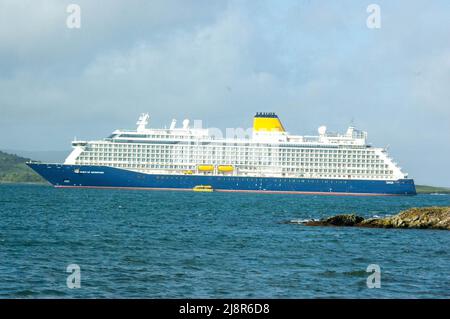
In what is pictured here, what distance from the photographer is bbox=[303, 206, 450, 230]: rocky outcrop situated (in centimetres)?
4378

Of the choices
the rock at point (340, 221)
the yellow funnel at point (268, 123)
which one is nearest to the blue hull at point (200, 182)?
the yellow funnel at point (268, 123)

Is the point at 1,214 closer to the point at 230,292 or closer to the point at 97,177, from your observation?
the point at 230,292

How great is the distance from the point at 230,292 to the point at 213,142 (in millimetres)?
89217

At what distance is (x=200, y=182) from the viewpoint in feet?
342

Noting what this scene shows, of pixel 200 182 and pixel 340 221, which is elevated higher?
pixel 200 182

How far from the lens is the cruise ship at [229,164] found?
342ft

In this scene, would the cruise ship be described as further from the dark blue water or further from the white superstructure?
the dark blue water

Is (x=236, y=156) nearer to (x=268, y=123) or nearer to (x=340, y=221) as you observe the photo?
(x=268, y=123)

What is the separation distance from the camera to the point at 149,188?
4107 inches

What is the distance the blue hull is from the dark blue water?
55844 mm

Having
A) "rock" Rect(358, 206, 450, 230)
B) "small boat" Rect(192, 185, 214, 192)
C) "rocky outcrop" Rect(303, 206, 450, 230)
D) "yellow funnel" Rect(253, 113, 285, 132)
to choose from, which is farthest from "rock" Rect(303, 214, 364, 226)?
"yellow funnel" Rect(253, 113, 285, 132)

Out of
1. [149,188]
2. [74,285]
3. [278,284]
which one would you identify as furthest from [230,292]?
[149,188]

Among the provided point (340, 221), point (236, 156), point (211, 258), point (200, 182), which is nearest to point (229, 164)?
point (236, 156)

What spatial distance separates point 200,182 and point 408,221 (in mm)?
61559
